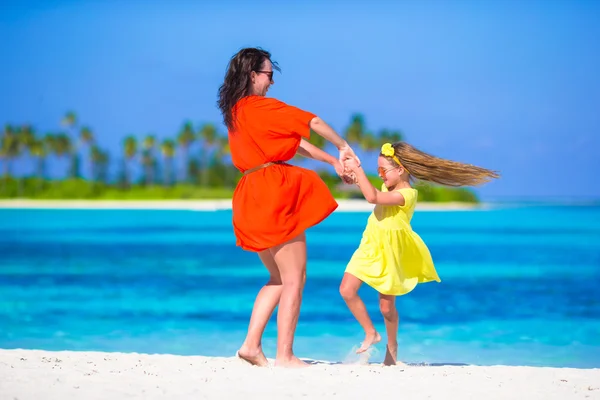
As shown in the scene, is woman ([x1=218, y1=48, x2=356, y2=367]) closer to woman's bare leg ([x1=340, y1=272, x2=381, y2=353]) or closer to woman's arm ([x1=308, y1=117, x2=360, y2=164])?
woman's arm ([x1=308, y1=117, x2=360, y2=164])

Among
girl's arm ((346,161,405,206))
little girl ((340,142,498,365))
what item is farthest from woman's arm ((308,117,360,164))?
little girl ((340,142,498,365))

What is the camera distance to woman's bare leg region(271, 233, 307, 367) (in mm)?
5426

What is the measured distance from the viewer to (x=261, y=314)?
5.67 metres

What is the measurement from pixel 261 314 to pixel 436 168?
4.53ft

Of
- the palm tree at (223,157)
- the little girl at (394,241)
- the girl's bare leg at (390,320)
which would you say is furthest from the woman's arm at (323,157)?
the palm tree at (223,157)

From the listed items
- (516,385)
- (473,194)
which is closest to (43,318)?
(516,385)

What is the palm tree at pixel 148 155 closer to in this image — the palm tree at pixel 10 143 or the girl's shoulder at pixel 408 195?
the palm tree at pixel 10 143

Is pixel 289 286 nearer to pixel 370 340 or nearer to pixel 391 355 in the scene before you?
pixel 370 340

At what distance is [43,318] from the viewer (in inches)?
418

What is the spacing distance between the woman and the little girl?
418mm

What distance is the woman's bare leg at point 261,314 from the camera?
18.5ft

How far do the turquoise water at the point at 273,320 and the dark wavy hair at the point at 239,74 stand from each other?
103 inches

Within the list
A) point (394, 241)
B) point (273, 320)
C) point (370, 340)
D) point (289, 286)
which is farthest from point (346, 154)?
point (273, 320)

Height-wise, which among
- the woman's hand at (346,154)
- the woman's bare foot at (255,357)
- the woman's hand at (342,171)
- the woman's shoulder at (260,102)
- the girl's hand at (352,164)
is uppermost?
the woman's shoulder at (260,102)
